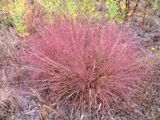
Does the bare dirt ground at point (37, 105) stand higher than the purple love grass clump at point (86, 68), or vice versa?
the purple love grass clump at point (86, 68)

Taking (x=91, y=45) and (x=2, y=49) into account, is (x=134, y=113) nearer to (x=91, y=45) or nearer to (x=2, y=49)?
(x=91, y=45)

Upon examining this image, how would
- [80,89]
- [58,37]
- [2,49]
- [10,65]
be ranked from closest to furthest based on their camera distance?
[80,89] < [58,37] < [10,65] < [2,49]

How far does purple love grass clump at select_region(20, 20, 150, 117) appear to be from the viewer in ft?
8.96

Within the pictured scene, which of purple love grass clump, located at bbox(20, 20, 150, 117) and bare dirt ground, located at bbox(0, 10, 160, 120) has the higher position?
purple love grass clump, located at bbox(20, 20, 150, 117)

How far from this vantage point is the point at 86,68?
9.14 feet

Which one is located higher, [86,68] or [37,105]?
[86,68]

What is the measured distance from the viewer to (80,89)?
9.01 ft

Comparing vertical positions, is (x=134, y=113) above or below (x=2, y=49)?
below

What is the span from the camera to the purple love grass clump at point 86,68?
107 inches

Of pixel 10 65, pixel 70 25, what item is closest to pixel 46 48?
pixel 70 25

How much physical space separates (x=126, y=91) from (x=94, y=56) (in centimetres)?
52

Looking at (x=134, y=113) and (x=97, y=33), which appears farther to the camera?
(x=97, y=33)

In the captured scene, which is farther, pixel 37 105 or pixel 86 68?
pixel 37 105

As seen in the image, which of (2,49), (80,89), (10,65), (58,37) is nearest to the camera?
(80,89)
